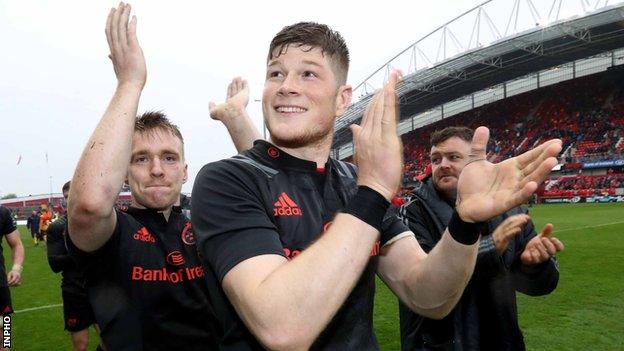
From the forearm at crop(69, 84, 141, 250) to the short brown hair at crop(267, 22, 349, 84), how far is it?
0.56m

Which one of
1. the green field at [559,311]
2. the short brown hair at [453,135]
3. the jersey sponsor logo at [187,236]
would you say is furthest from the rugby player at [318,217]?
the green field at [559,311]

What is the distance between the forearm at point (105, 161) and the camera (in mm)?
1761

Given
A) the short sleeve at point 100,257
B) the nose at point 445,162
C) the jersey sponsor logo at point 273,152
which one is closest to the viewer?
the jersey sponsor logo at point 273,152

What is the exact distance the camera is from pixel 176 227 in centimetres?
269

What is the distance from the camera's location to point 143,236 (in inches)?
99.0

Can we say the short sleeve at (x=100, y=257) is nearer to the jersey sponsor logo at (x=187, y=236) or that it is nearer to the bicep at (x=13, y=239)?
the jersey sponsor logo at (x=187, y=236)

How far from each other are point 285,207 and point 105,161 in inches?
25.8

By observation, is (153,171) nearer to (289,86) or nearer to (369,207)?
(289,86)

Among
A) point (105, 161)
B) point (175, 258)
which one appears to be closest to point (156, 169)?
point (175, 258)

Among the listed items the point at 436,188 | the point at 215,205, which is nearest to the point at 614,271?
the point at 436,188

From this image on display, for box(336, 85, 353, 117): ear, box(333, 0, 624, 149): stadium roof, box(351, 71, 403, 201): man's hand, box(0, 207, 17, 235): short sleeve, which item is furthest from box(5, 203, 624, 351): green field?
box(333, 0, 624, 149): stadium roof

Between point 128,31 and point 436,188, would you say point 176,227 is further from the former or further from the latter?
point 436,188

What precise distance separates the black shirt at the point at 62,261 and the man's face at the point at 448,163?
2549 mm

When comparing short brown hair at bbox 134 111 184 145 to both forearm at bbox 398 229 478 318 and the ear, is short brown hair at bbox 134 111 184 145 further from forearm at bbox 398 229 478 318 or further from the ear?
forearm at bbox 398 229 478 318
